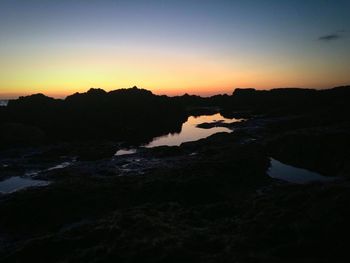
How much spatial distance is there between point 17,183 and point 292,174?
86.6 feet

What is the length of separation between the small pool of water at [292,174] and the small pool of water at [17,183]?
71.8 feet

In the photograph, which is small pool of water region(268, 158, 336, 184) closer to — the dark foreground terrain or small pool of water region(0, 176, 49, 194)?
the dark foreground terrain

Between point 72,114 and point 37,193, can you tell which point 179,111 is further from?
point 37,193

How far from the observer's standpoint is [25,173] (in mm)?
35875

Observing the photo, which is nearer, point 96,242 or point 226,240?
point 226,240

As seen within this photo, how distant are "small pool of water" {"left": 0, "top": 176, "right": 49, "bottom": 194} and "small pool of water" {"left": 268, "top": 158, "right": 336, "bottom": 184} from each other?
71.8ft

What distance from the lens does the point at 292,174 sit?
32469 mm

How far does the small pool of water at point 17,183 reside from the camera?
99.9ft

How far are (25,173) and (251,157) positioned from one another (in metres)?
24.0

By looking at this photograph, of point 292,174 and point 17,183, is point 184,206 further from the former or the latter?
point 17,183

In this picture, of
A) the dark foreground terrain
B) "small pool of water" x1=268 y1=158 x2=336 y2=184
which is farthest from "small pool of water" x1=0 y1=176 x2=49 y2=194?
"small pool of water" x1=268 y1=158 x2=336 y2=184

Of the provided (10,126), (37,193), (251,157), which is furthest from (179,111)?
(37,193)

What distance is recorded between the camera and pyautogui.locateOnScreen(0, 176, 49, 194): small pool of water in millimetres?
30453

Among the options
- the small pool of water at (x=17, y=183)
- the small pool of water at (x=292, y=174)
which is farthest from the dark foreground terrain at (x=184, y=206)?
the small pool of water at (x=17, y=183)
